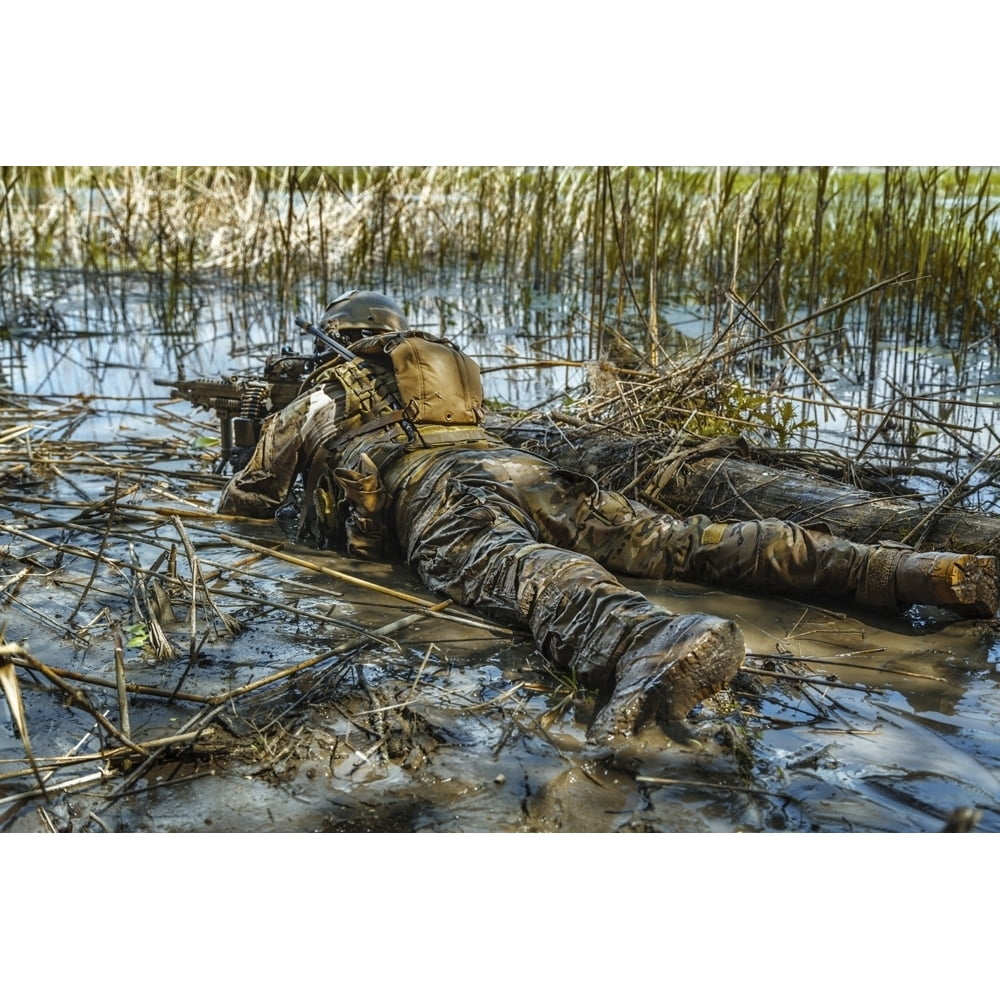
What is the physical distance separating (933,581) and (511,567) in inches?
53.6

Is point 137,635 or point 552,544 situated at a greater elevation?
point 552,544

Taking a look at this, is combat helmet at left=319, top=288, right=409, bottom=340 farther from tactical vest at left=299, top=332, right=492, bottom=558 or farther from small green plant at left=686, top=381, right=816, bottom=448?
small green plant at left=686, top=381, right=816, bottom=448

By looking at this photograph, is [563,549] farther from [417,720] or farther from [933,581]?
[933,581]

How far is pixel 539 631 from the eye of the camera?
3.28 metres

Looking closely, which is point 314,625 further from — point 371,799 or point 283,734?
point 371,799

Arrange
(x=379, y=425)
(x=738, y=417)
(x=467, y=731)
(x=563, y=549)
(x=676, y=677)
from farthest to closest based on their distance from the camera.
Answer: (x=738, y=417) < (x=379, y=425) < (x=563, y=549) < (x=467, y=731) < (x=676, y=677)

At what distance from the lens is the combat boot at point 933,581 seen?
338cm

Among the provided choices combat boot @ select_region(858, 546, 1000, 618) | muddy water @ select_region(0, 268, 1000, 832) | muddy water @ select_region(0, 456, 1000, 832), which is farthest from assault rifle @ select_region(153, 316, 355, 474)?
combat boot @ select_region(858, 546, 1000, 618)

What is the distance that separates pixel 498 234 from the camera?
10.4 m

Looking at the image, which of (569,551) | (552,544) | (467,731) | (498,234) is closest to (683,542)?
(552,544)

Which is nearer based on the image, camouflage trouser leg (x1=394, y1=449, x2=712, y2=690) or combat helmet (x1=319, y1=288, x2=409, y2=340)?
camouflage trouser leg (x1=394, y1=449, x2=712, y2=690)

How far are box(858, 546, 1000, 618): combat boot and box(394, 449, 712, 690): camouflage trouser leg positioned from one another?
0.95 meters

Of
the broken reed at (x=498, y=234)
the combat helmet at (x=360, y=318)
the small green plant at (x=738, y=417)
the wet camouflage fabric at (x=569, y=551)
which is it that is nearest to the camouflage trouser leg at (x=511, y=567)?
the wet camouflage fabric at (x=569, y=551)

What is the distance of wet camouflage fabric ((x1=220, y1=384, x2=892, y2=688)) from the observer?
129 inches
